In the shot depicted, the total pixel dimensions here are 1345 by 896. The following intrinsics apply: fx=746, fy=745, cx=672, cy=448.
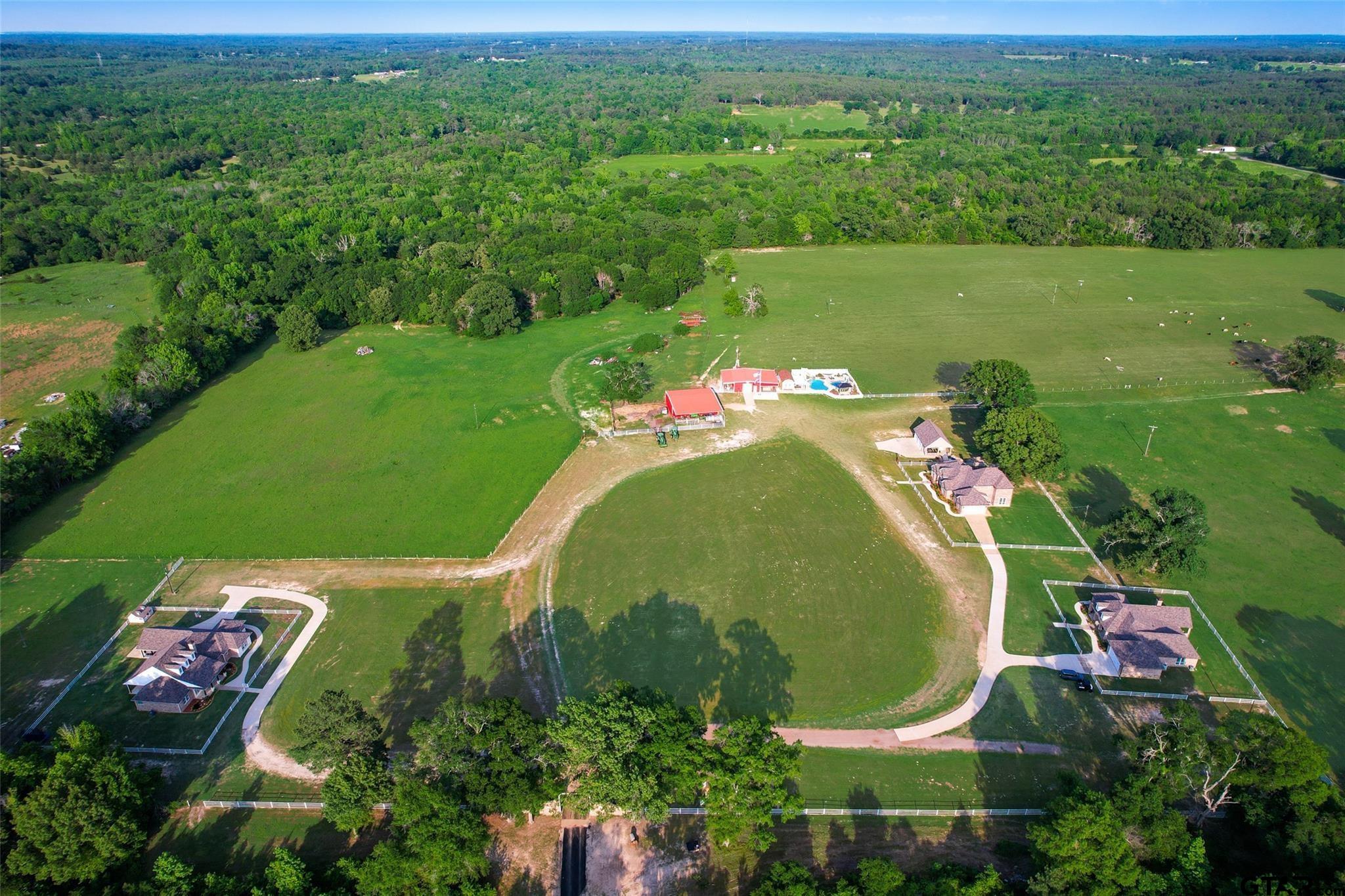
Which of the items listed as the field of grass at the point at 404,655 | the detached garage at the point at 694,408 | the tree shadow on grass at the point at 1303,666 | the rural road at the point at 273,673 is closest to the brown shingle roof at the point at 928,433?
the detached garage at the point at 694,408

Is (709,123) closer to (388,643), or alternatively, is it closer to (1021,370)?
(1021,370)

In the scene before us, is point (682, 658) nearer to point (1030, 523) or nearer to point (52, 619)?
point (1030, 523)

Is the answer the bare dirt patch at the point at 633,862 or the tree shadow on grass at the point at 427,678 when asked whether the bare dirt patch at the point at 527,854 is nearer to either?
the bare dirt patch at the point at 633,862

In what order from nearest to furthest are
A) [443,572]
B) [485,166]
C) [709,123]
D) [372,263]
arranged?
1. [443,572]
2. [372,263]
3. [485,166]
4. [709,123]

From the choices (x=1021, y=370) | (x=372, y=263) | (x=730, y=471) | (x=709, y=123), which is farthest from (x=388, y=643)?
(x=709, y=123)

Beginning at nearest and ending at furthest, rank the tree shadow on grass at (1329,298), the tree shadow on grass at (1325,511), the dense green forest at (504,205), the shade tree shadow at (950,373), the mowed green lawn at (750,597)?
the mowed green lawn at (750,597) < the tree shadow on grass at (1325,511) < the shade tree shadow at (950,373) < the dense green forest at (504,205) < the tree shadow on grass at (1329,298)

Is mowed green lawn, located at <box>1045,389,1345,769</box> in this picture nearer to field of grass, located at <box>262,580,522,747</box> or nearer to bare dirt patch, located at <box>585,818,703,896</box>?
bare dirt patch, located at <box>585,818,703,896</box>

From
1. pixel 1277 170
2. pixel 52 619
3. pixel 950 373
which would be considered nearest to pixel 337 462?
pixel 52 619
